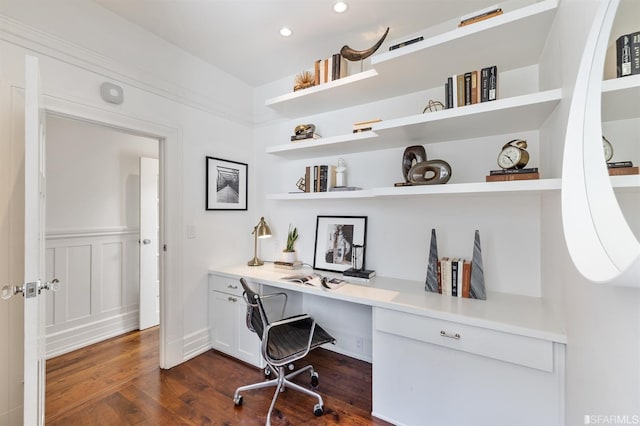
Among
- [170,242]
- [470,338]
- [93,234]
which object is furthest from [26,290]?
[470,338]

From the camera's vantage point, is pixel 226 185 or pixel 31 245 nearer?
pixel 31 245

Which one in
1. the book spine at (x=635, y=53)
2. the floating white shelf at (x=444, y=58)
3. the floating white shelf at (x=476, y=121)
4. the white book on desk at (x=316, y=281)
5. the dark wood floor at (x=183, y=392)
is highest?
the floating white shelf at (x=444, y=58)

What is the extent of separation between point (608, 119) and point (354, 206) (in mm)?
1837

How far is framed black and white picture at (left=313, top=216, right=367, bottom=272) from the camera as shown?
7.93 ft

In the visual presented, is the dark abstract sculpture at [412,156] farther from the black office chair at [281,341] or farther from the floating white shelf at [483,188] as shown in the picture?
the black office chair at [281,341]

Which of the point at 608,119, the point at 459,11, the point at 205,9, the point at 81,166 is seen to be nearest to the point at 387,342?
the point at 608,119

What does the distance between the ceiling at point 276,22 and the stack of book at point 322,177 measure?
1.02 meters

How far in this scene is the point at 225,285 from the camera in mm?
2496

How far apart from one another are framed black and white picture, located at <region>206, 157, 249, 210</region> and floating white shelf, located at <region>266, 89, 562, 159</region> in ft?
2.66

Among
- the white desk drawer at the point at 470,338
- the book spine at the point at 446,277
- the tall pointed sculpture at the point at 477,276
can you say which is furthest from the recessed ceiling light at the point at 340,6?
the white desk drawer at the point at 470,338

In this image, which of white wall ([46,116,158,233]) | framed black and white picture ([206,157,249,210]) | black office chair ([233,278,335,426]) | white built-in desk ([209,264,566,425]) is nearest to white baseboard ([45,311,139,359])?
white wall ([46,116,158,233])

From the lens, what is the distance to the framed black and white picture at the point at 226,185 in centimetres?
262

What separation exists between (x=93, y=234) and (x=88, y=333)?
3.15 feet

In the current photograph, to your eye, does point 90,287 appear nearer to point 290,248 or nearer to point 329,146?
point 290,248
